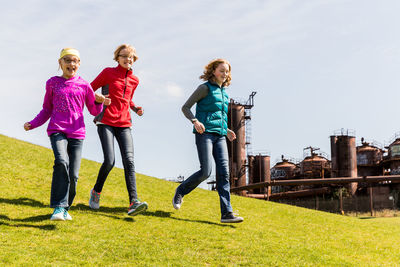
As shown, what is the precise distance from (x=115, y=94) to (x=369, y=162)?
37155 mm

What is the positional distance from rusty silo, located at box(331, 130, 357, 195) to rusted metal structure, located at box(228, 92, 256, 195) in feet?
28.2

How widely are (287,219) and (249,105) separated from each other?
28.6 meters

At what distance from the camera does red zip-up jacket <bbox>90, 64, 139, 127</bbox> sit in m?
6.11

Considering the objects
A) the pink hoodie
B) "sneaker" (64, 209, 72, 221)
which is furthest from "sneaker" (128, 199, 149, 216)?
the pink hoodie

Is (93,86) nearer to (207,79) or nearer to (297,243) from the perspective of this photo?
(207,79)

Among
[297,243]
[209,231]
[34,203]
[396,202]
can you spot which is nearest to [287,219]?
[297,243]

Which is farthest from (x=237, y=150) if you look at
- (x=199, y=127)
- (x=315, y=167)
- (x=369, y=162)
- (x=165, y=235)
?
(x=165, y=235)

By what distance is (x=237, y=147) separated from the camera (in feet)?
113

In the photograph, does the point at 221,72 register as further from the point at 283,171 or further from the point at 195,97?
the point at 283,171

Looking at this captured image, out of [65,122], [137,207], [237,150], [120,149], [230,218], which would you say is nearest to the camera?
[65,122]

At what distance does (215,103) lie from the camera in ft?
21.1

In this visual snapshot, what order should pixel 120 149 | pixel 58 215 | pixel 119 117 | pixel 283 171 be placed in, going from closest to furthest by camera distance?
pixel 58 215 < pixel 119 117 < pixel 120 149 < pixel 283 171

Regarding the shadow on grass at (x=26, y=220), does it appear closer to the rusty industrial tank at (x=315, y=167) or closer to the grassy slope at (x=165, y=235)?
the grassy slope at (x=165, y=235)

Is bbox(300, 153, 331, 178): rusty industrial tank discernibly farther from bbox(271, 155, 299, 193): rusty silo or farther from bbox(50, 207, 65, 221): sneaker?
bbox(50, 207, 65, 221): sneaker
